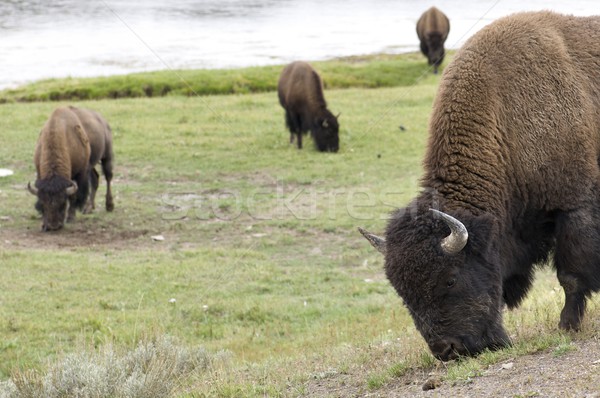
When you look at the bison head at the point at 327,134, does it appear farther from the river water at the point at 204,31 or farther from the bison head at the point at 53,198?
the river water at the point at 204,31

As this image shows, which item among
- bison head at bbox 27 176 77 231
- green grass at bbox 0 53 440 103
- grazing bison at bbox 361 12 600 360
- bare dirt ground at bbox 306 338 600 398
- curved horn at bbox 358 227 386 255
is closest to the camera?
bare dirt ground at bbox 306 338 600 398

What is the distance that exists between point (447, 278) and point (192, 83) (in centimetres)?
2500

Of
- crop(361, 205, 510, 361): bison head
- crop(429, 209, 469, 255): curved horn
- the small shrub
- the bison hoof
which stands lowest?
the small shrub

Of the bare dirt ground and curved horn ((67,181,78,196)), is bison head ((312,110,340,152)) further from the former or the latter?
the bare dirt ground

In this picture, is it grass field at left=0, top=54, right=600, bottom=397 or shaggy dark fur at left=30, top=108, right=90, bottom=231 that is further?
shaggy dark fur at left=30, top=108, right=90, bottom=231

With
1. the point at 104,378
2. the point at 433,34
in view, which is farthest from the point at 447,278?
the point at 433,34

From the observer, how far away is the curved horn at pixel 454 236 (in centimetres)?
607

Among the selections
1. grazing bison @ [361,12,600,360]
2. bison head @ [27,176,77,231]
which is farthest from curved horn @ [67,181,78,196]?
grazing bison @ [361,12,600,360]

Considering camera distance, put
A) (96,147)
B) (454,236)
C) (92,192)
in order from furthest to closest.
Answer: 1. (92,192)
2. (96,147)
3. (454,236)

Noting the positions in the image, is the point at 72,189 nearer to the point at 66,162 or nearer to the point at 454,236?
the point at 66,162

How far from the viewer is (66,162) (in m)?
15.4

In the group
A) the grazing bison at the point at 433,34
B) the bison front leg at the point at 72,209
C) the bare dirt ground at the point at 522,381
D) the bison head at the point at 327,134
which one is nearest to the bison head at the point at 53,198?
the bison front leg at the point at 72,209

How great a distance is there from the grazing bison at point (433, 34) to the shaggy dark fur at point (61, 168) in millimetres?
22961

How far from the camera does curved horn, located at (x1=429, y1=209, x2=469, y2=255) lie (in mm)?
6070
